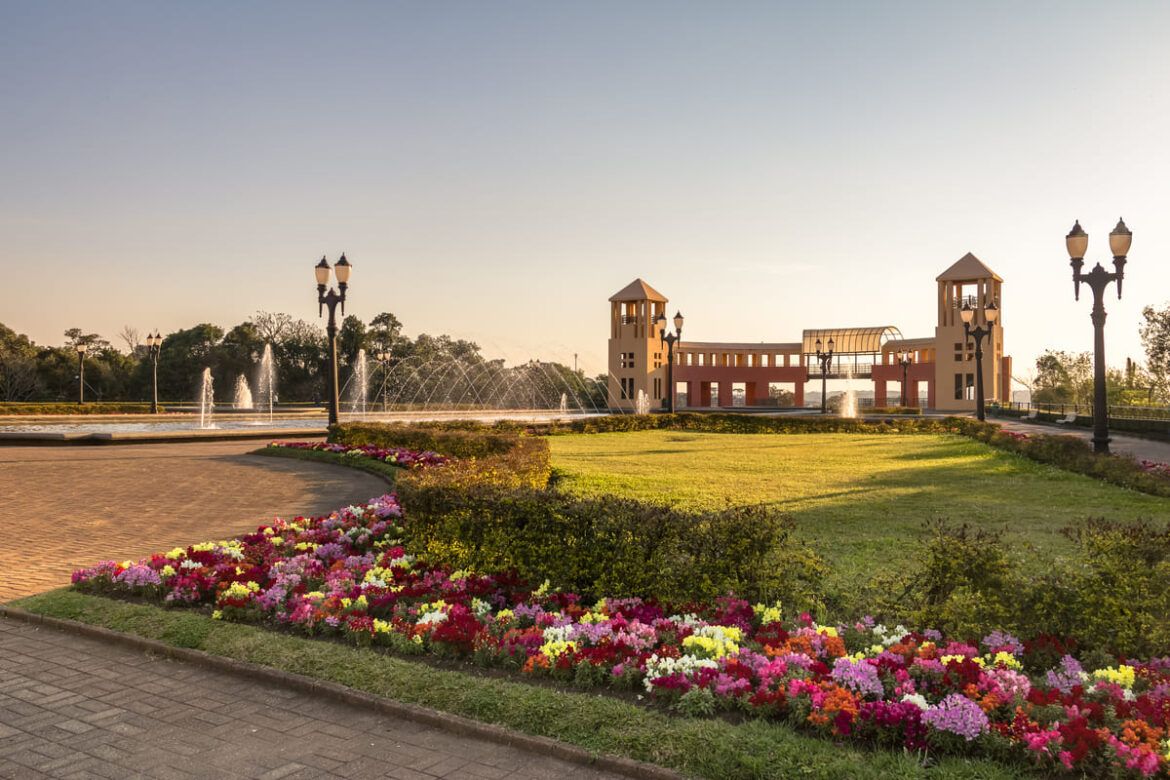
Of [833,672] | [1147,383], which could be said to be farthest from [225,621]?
[1147,383]

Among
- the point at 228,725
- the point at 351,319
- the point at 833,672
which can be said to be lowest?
the point at 228,725

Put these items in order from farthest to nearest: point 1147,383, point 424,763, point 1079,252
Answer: point 1147,383, point 1079,252, point 424,763

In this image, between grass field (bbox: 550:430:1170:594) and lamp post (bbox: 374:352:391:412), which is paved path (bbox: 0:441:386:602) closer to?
grass field (bbox: 550:430:1170:594)

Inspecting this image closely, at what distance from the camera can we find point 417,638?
16.7 feet

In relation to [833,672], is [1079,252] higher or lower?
higher

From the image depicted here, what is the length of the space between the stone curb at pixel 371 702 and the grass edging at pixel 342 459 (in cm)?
809

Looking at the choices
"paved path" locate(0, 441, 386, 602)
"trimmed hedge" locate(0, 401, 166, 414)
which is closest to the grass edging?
"paved path" locate(0, 441, 386, 602)

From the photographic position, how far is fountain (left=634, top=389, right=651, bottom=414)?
1926 inches

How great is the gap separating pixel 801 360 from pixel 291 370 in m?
38.8

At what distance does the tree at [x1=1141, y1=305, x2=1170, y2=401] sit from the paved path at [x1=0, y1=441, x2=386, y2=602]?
143ft

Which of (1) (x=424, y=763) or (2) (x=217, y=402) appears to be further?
(2) (x=217, y=402)

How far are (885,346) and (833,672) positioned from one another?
58.1 meters

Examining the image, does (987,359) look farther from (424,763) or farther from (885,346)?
(424,763)

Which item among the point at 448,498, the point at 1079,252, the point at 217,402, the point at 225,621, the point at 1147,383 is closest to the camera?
the point at 225,621
